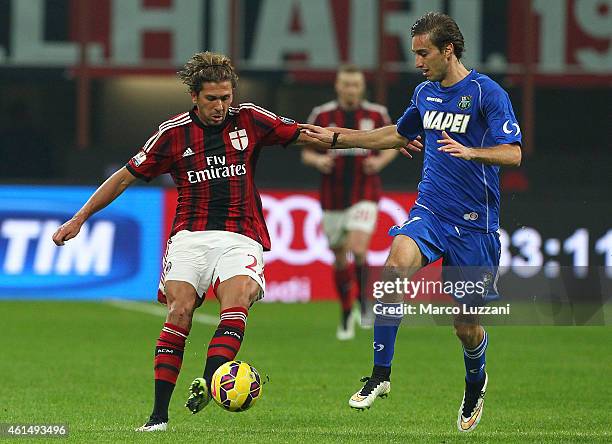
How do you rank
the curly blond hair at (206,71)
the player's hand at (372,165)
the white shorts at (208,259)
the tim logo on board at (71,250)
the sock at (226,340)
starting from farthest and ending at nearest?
the tim logo on board at (71,250), the player's hand at (372,165), the white shorts at (208,259), the curly blond hair at (206,71), the sock at (226,340)

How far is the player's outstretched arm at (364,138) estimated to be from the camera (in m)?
8.26

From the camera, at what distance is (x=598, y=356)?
12.0 meters

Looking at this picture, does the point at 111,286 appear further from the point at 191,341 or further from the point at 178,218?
the point at 178,218

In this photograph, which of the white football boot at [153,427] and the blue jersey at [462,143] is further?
the blue jersey at [462,143]

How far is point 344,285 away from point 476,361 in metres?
5.43

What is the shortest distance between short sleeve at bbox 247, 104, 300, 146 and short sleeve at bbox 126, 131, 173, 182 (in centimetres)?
49

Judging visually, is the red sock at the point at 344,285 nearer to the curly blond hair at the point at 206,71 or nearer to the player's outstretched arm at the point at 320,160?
the player's outstretched arm at the point at 320,160

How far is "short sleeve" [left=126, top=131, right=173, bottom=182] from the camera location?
7.85 metres

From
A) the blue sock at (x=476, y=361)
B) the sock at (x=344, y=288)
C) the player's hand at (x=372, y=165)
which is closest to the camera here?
the blue sock at (x=476, y=361)

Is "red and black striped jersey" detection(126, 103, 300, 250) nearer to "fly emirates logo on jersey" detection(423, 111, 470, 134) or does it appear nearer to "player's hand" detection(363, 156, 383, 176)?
"fly emirates logo on jersey" detection(423, 111, 470, 134)

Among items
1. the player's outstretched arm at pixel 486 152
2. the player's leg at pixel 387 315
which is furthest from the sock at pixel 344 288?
the player's outstretched arm at pixel 486 152

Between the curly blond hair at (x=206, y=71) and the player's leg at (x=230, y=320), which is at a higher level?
the curly blond hair at (x=206, y=71)

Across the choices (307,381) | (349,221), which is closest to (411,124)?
(307,381)

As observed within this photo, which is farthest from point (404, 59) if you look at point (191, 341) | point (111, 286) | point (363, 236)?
point (191, 341)
